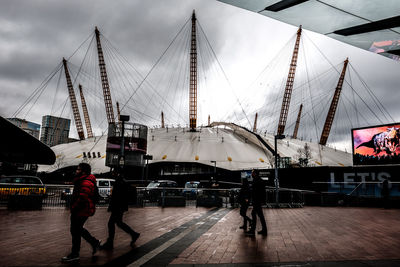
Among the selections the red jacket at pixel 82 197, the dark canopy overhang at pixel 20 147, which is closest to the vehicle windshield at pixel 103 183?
the dark canopy overhang at pixel 20 147

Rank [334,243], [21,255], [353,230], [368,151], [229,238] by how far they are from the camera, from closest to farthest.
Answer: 1. [21,255]
2. [334,243]
3. [229,238]
4. [353,230]
5. [368,151]

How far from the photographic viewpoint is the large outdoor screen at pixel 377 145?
26.7 meters

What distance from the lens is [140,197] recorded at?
17.4 m

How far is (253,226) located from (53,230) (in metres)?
5.84

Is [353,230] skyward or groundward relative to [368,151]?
groundward

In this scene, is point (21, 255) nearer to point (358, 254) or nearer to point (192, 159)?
point (358, 254)

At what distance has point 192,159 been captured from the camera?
53.3 meters

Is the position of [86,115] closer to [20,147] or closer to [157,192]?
[157,192]

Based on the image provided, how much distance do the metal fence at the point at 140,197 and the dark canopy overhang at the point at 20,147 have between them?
4.96 m

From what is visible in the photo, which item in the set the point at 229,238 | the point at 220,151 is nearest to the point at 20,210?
the point at 229,238

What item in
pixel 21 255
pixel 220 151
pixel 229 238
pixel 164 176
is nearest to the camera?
pixel 21 255

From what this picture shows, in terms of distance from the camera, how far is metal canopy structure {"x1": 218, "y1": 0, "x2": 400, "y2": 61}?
352 cm

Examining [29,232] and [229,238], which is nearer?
[229,238]

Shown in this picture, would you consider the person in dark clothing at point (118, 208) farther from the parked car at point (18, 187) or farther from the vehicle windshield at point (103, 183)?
the vehicle windshield at point (103, 183)
